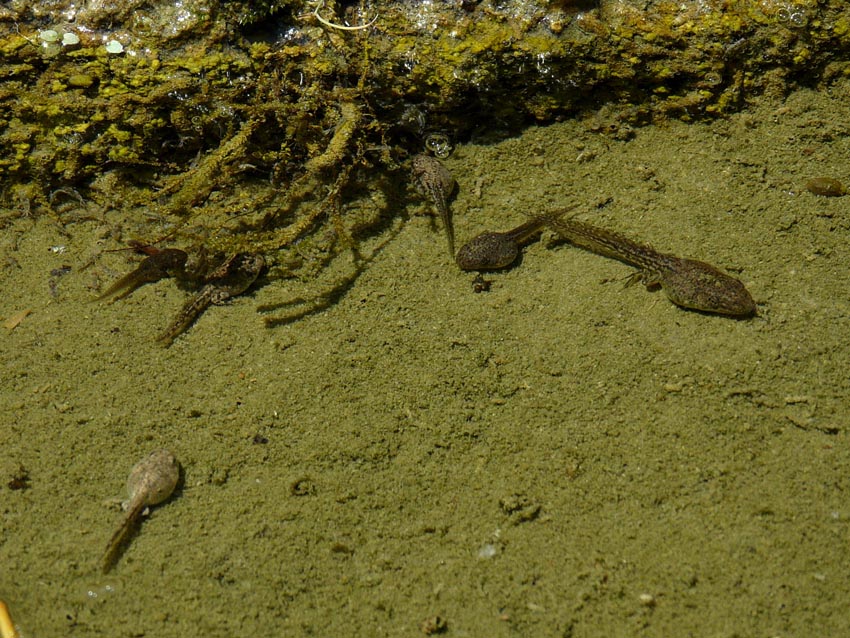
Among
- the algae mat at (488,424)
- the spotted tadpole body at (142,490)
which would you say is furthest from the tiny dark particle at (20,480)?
the spotted tadpole body at (142,490)

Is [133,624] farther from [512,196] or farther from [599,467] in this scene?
[512,196]

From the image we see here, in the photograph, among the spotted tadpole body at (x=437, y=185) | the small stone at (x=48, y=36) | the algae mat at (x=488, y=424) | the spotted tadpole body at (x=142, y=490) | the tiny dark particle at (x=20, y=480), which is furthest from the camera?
the spotted tadpole body at (x=437, y=185)

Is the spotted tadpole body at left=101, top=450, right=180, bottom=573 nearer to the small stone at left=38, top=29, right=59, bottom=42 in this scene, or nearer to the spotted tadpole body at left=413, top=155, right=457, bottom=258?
the spotted tadpole body at left=413, top=155, right=457, bottom=258

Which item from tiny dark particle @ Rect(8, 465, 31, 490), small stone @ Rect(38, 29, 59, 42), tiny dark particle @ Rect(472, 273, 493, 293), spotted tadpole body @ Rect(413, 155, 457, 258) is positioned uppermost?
small stone @ Rect(38, 29, 59, 42)

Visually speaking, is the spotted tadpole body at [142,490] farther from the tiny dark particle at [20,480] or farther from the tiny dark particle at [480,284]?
the tiny dark particle at [480,284]

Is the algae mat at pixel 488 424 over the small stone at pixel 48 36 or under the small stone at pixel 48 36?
under

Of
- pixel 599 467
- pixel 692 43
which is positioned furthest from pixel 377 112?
pixel 599 467

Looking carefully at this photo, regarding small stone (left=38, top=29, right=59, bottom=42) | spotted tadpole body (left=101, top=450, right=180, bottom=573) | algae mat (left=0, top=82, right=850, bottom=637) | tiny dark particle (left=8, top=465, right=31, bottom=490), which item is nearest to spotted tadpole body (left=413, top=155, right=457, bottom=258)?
algae mat (left=0, top=82, right=850, bottom=637)

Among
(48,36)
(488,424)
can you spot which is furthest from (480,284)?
(48,36)
